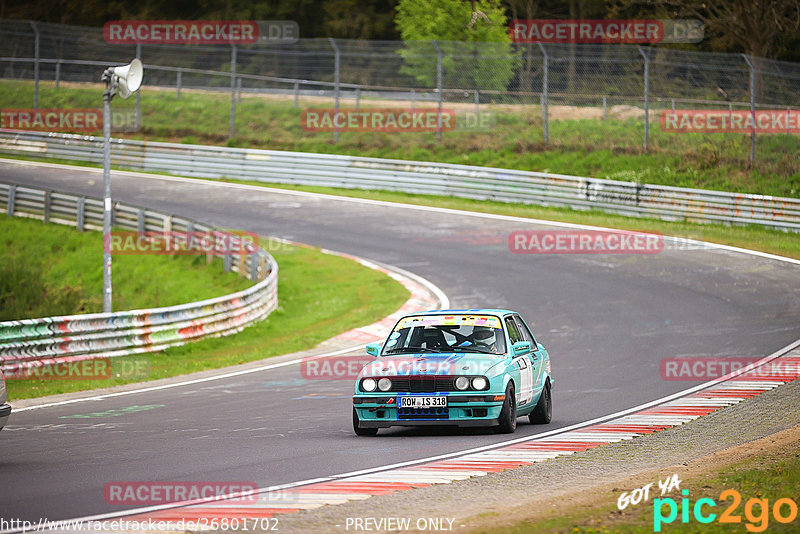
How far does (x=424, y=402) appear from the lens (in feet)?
36.8

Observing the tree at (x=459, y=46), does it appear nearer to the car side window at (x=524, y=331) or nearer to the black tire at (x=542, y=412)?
the car side window at (x=524, y=331)

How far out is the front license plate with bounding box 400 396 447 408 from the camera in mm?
11195

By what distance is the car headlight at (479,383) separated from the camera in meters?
11.1

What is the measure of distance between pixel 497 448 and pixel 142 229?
70.6 ft

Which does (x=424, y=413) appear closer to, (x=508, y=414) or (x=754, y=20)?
(x=508, y=414)

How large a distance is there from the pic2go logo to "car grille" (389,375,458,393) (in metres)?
4.11

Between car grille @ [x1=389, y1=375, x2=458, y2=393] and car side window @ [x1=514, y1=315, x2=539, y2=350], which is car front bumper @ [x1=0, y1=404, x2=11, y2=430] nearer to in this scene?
car grille @ [x1=389, y1=375, x2=458, y2=393]

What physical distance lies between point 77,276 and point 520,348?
67.6ft

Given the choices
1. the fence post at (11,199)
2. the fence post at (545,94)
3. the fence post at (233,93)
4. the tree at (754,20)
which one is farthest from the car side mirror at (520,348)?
the tree at (754,20)

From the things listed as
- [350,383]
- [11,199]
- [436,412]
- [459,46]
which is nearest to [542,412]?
[436,412]

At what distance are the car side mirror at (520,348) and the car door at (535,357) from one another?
8 cm

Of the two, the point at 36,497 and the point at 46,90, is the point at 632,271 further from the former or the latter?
the point at 46,90

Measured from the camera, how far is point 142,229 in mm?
30266

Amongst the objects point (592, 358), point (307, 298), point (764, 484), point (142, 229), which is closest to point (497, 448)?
point (764, 484)
